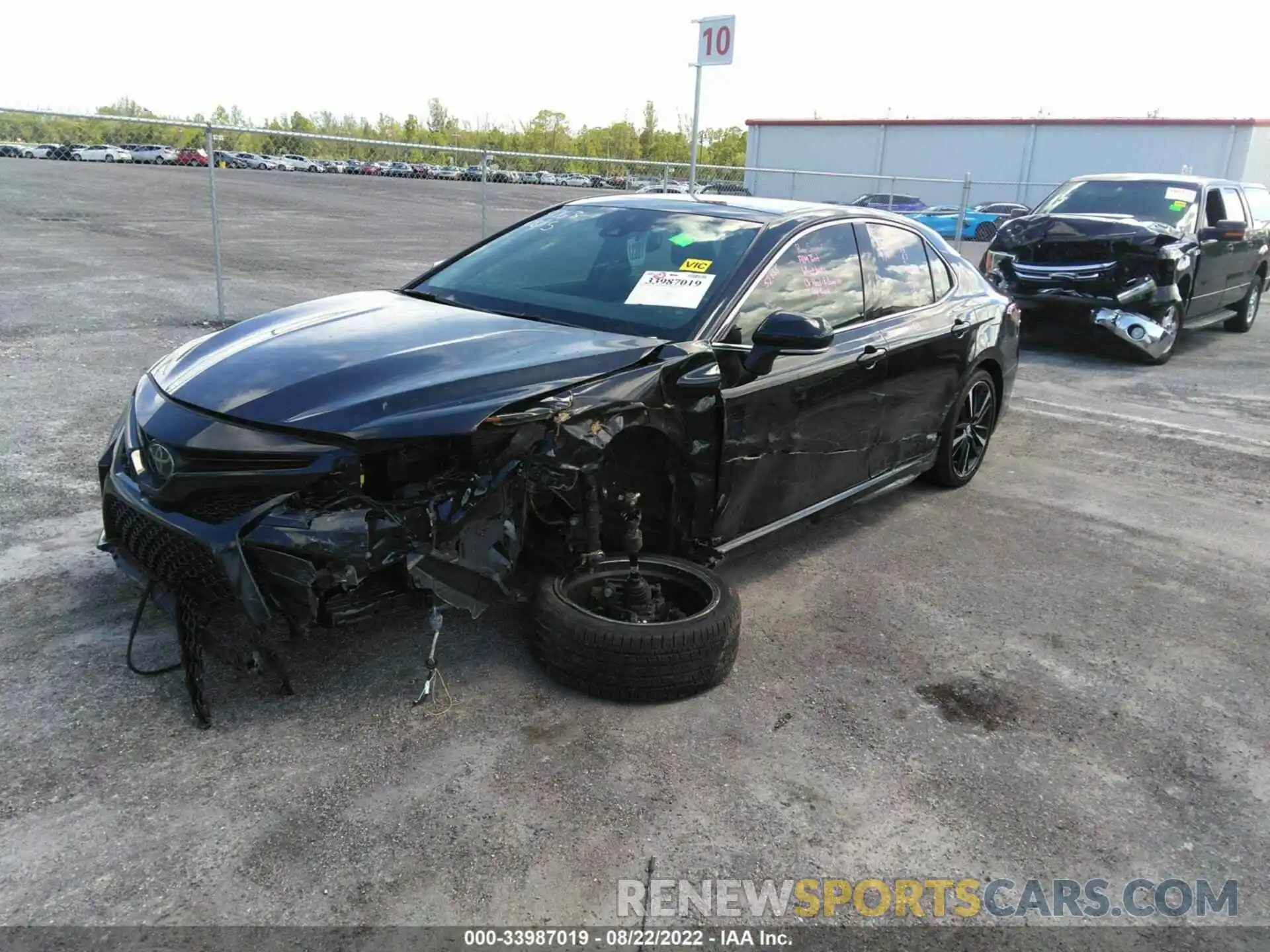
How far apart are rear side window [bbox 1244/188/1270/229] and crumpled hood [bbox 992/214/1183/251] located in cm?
297

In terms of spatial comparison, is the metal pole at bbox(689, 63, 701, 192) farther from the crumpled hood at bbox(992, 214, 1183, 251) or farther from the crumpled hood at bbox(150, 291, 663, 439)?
the crumpled hood at bbox(150, 291, 663, 439)

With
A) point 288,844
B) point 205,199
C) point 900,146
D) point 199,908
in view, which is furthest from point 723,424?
point 900,146

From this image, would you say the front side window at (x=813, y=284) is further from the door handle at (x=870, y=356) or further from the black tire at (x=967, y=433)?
the black tire at (x=967, y=433)

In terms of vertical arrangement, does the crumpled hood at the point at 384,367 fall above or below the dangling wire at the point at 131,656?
above

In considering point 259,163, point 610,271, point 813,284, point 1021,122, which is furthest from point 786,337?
point 1021,122

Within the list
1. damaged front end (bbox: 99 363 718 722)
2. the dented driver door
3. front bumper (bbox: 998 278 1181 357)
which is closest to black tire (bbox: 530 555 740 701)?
damaged front end (bbox: 99 363 718 722)

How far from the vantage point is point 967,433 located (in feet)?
19.5

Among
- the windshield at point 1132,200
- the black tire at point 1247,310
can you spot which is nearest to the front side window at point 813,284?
the windshield at point 1132,200

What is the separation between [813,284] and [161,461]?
111 inches

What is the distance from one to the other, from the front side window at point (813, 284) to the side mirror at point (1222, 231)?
8.20 m

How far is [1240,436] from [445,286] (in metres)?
6.60

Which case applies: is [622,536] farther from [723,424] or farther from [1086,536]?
[1086,536]

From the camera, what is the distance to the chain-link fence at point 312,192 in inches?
487

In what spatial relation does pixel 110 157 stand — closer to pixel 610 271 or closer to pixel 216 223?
pixel 216 223
